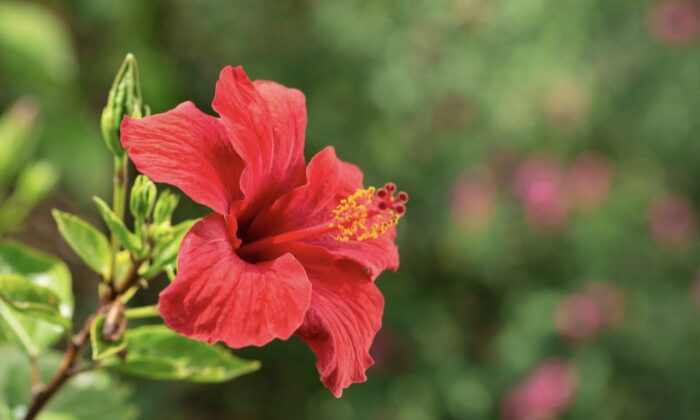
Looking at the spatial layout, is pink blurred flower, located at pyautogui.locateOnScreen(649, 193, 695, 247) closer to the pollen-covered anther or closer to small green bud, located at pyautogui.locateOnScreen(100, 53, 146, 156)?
the pollen-covered anther

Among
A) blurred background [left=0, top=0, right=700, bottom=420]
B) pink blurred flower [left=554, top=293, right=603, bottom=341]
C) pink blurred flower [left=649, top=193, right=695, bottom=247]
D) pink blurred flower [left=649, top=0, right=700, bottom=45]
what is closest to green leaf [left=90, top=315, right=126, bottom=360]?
blurred background [left=0, top=0, right=700, bottom=420]

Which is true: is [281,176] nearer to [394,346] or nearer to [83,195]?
[394,346]

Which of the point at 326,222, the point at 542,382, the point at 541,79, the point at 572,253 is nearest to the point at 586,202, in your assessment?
the point at 572,253

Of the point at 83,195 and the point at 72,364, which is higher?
the point at 72,364

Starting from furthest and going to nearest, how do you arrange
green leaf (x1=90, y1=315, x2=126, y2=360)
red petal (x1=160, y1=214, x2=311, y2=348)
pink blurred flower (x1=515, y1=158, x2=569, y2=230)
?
pink blurred flower (x1=515, y1=158, x2=569, y2=230) < green leaf (x1=90, y1=315, x2=126, y2=360) < red petal (x1=160, y1=214, x2=311, y2=348)

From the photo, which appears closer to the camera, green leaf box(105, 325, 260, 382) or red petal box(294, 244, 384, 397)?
red petal box(294, 244, 384, 397)

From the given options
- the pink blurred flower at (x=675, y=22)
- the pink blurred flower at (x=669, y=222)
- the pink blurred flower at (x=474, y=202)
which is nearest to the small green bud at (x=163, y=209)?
the pink blurred flower at (x=474, y=202)
